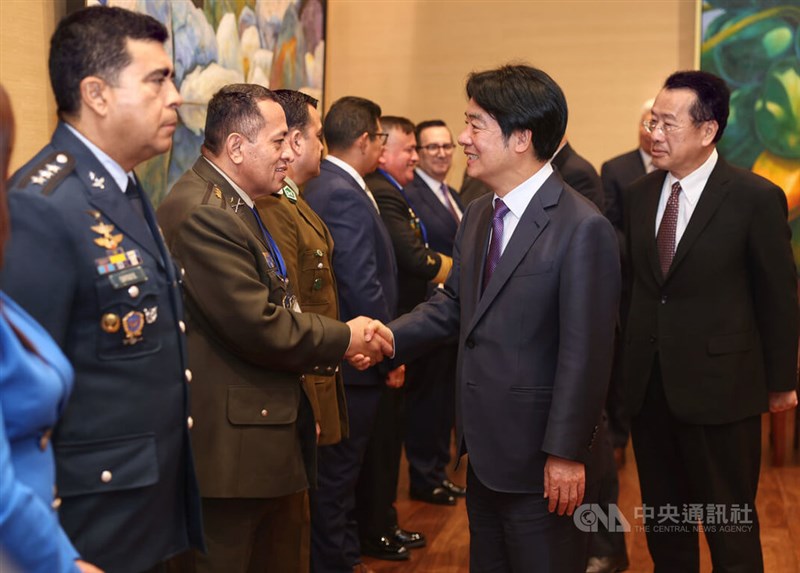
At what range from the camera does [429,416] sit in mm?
5102

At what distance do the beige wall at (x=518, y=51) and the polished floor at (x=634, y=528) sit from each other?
2.55 meters

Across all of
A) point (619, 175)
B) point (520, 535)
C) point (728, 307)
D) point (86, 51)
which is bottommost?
point (520, 535)

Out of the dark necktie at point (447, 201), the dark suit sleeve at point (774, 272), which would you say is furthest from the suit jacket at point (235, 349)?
the dark necktie at point (447, 201)

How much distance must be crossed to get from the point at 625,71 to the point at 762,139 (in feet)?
3.40

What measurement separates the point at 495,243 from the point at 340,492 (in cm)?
152

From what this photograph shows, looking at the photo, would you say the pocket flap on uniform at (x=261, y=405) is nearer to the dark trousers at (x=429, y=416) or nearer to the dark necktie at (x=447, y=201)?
the dark trousers at (x=429, y=416)

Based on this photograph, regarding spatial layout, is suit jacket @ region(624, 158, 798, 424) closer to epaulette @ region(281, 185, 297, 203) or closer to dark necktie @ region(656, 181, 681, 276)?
dark necktie @ region(656, 181, 681, 276)

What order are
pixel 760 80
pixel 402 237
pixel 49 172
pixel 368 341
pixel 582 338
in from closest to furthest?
pixel 49 172 → pixel 582 338 → pixel 368 341 → pixel 402 237 → pixel 760 80

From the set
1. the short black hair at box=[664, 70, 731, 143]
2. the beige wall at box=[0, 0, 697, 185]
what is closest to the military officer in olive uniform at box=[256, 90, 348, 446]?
the short black hair at box=[664, 70, 731, 143]

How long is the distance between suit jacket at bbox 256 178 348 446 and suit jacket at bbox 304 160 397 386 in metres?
0.33

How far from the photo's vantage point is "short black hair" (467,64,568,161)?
254cm

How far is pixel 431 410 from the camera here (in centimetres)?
511

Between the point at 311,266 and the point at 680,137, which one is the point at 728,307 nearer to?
the point at 680,137

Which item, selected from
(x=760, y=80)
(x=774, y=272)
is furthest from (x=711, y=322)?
(x=760, y=80)
